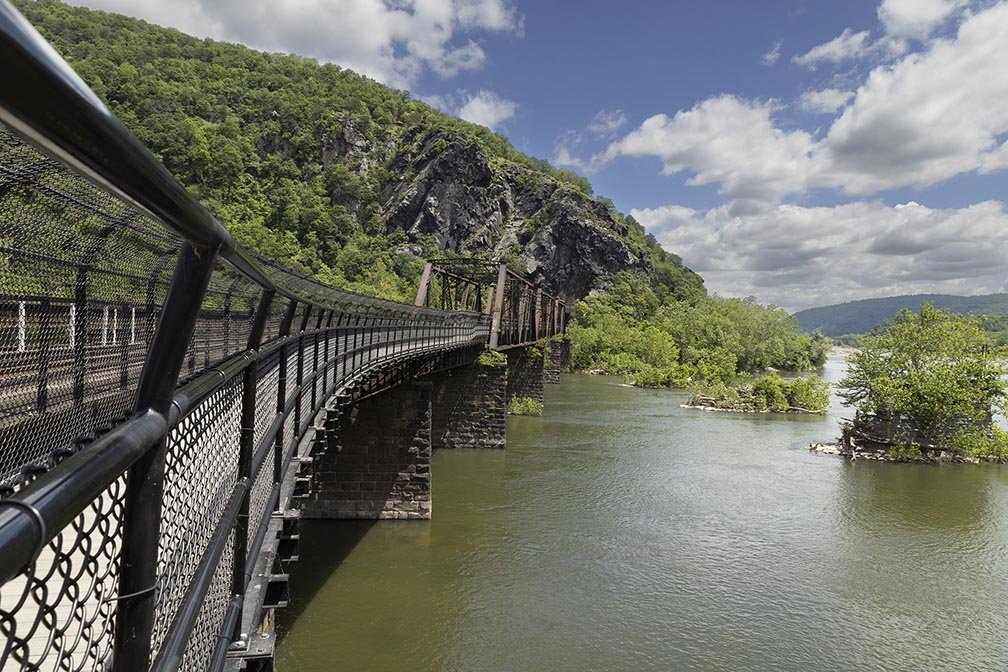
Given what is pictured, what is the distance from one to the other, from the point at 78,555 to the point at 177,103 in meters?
112

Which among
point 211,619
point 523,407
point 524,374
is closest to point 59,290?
point 211,619

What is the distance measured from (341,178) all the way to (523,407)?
77.0 metres

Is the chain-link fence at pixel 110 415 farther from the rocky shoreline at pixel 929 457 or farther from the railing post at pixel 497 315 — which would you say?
the rocky shoreline at pixel 929 457

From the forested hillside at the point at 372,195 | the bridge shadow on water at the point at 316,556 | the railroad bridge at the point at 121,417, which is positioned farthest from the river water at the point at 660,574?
the forested hillside at the point at 372,195

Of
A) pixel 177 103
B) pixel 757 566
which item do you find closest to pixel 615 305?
pixel 177 103

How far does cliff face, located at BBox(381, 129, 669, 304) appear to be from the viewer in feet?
316

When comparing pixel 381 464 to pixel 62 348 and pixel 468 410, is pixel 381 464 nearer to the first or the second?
pixel 468 410

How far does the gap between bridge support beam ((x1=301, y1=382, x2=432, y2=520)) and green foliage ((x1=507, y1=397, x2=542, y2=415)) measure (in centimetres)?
1721

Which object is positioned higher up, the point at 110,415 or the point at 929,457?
the point at 110,415

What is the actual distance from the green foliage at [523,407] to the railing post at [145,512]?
31.4 m

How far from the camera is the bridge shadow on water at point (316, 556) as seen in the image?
11516 millimetres

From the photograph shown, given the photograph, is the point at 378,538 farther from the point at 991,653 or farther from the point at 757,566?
the point at 991,653

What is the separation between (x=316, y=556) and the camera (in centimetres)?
1347

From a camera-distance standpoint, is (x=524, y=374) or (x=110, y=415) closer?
(x=110, y=415)
